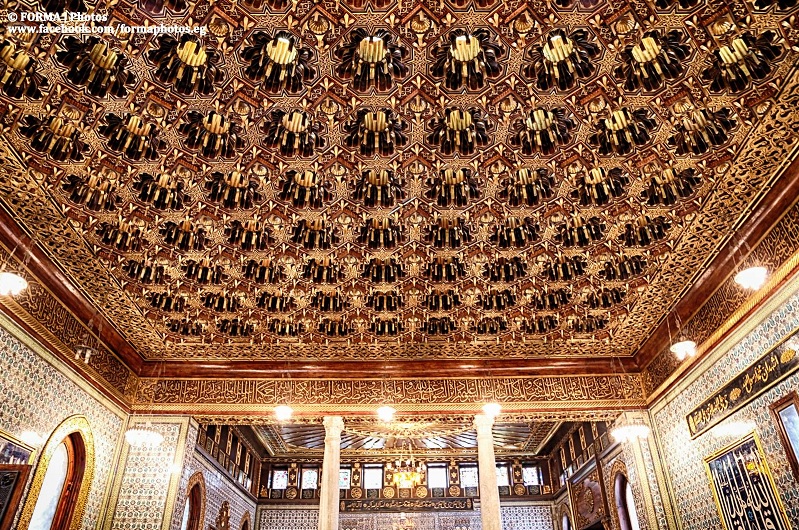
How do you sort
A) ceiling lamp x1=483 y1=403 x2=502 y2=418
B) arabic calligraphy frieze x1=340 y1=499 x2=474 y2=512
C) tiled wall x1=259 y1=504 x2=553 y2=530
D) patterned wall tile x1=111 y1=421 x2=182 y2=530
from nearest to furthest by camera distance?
patterned wall tile x1=111 y1=421 x2=182 y2=530 → ceiling lamp x1=483 y1=403 x2=502 y2=418 → tiled wall x1=259 y1=504 x2=553 y2=530 → arabic calligraphy frieze x1=340 y1=499 x2=474 y2=512

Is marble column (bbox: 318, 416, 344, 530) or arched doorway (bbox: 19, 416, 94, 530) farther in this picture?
marble column (bbox: 318, 416, 344, 530)

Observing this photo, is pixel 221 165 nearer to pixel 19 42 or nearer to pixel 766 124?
pixel 19 42

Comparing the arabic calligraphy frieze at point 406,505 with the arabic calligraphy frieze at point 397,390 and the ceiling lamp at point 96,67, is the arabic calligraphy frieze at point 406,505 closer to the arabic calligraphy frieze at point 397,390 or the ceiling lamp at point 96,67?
the arabic calligraphy frieze at point 397,390

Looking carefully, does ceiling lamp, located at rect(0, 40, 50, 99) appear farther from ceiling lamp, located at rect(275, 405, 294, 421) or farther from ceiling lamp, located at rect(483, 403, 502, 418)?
ceiling lamp, located at rect(483, 403, 502, 418)

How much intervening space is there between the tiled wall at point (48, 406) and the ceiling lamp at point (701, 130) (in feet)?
21.8

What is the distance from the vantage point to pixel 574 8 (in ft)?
11.7

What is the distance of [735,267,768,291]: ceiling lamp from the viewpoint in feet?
15.9

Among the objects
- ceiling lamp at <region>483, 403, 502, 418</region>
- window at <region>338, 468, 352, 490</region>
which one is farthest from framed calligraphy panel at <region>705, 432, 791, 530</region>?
window at <region>338, 468, 352, 490</region>

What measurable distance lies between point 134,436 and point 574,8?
7.54m

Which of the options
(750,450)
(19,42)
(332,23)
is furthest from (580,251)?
(19,42)

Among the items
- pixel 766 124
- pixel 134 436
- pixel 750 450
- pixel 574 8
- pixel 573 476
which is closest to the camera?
pixel 574 8

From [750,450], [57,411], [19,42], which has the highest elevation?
[19,42]

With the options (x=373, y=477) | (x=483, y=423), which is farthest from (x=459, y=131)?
(x=373, y=477)

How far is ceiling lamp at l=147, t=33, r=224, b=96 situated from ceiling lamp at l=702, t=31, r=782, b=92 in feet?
12.2
